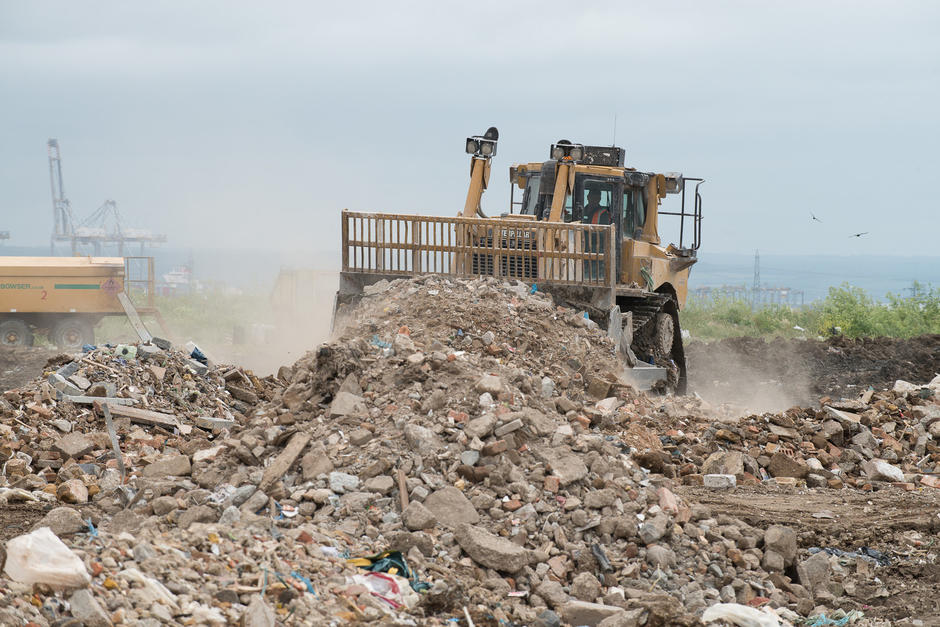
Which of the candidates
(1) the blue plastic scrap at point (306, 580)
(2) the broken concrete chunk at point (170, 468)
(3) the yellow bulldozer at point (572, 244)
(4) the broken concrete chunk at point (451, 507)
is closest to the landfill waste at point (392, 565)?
(1) the blue plastic scrap at point (306, 580)

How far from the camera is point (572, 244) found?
11.3 m

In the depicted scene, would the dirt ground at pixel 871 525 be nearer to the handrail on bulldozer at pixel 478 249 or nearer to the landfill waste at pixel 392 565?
the landfill waste at pixel 392 565

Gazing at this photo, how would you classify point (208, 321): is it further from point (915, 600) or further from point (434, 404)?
point (915, 600)

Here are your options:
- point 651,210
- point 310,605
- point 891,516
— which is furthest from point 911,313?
point 310,605

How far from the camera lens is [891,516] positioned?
694cm

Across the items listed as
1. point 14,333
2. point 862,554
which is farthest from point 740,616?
point 14,333

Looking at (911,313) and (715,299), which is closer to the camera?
(911,313)

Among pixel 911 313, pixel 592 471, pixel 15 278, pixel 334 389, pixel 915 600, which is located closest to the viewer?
pixel 915 600

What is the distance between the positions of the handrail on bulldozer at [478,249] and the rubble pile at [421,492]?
1.26 m

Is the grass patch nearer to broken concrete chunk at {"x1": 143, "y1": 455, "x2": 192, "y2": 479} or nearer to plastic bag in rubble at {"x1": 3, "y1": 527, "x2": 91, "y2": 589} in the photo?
broken concrete chunk at {"x1": 143, "y1": 455, "x2": 192, "y2": 479}

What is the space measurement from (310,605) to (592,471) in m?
2.54

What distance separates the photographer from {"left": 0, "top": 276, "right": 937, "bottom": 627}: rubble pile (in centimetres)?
485

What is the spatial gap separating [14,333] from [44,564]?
14.9m

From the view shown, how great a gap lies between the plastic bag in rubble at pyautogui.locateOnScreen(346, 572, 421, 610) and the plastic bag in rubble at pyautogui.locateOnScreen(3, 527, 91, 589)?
1392 millimetres
